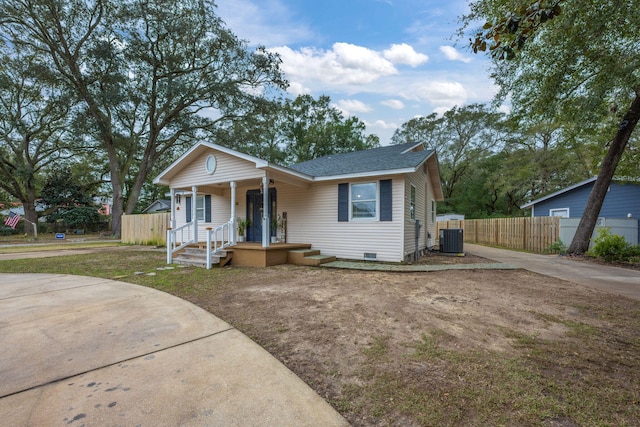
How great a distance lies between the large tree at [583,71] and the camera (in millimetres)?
6282

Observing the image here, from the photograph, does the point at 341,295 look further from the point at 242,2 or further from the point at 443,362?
the point at 242,2

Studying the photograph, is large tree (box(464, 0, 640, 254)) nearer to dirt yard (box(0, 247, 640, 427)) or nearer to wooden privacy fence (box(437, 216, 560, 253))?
wooden privacy fence (box(437, 216, 560, 253))

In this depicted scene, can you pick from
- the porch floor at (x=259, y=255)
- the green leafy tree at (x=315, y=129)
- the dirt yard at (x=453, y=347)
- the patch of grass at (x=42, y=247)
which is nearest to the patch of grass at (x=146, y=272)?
the dirt yard at (x=453, y=347)

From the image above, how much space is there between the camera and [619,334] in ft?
10.5

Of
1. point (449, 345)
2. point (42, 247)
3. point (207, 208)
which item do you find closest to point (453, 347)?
point (449, 345)

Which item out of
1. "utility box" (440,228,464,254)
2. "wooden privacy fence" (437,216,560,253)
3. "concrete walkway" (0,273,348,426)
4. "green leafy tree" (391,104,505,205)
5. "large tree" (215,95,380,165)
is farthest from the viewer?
"large tree" (215,95,380,165)

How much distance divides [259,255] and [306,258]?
1.38 m

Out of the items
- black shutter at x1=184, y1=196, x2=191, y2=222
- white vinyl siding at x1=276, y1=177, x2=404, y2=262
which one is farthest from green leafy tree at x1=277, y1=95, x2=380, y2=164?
white vinyl siding at x1=276, y1=177, x2=404, y2=262

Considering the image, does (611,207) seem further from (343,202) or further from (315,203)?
(315,203)

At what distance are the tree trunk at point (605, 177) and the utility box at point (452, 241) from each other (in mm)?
3591

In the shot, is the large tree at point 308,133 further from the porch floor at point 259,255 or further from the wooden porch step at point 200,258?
the porch floor at point 259,255

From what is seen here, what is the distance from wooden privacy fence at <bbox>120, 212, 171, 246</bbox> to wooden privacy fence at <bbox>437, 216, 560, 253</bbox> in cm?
1755

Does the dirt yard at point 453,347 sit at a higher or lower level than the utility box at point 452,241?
lower

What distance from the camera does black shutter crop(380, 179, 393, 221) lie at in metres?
8.35
